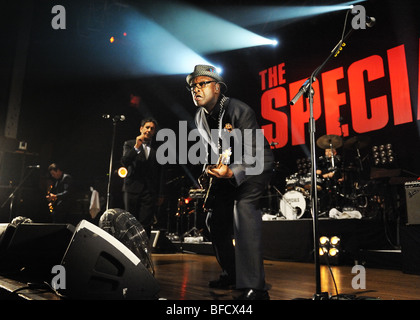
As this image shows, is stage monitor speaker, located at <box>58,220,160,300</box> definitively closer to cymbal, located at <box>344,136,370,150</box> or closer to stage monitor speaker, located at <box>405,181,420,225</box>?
stage monitor speaker, located at <box>405,181,420,225</box>

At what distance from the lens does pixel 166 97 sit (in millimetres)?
10211

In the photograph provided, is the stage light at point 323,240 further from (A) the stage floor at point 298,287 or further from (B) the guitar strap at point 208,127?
(B) the guitar strap at point 208,127

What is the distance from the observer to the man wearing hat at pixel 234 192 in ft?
6.63

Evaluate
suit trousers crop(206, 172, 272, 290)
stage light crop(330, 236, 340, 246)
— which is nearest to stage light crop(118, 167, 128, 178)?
suit trousers crop(206, 172, 272, 290)

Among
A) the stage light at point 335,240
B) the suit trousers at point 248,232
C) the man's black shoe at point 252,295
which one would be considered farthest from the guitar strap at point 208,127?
the stage light at point 335,240

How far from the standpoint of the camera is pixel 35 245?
2.29 meters

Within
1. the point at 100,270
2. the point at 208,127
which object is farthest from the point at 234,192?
the point at 100,270

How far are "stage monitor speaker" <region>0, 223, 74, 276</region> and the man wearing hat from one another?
112 cm

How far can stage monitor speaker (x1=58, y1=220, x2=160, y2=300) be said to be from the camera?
167 centimetres

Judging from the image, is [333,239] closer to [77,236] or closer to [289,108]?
[77,236]

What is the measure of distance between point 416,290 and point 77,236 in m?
2.76

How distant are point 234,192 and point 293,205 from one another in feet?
16.0

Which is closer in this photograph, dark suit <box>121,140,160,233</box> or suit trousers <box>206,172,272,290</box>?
suit trousers <box>206,172,272,290</box>
